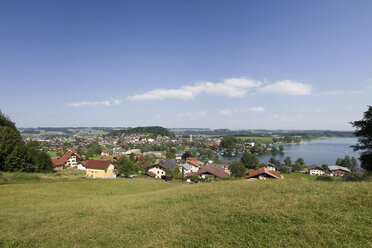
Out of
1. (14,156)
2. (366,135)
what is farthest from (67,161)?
(366,135)

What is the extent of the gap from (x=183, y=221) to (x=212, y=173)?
35006 millimetres

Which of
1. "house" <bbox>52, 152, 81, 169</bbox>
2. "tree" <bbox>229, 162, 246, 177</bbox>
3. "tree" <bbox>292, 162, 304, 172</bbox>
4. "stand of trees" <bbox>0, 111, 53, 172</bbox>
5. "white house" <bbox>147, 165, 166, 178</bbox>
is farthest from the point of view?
"tree" <bbox>292, 162, 304, 172</bbox>

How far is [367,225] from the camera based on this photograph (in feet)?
16.3

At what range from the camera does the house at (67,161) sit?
5880 centimetres

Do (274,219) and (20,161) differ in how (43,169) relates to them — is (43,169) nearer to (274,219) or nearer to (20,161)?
(20,161)

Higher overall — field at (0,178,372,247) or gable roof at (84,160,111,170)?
field at (0,178,372,247)

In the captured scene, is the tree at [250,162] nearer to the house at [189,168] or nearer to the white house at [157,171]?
the house at [189,168]

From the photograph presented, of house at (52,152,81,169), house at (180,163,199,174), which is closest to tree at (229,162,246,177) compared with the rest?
house at (180,163,199,174)

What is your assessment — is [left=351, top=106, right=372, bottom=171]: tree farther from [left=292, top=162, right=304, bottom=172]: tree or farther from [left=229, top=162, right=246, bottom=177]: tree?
[left=292, top=162, right=304, bottom=172]: tree


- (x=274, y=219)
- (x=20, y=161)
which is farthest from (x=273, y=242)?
(x=20, y=161)

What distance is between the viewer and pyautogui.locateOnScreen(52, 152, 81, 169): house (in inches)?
2315

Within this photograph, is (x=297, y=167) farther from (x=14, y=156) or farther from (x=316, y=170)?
(x=14, y=156)

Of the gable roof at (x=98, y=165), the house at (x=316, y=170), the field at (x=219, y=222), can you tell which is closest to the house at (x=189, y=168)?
the gable roof at (x=98, y=165)

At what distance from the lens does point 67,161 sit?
63.2m
